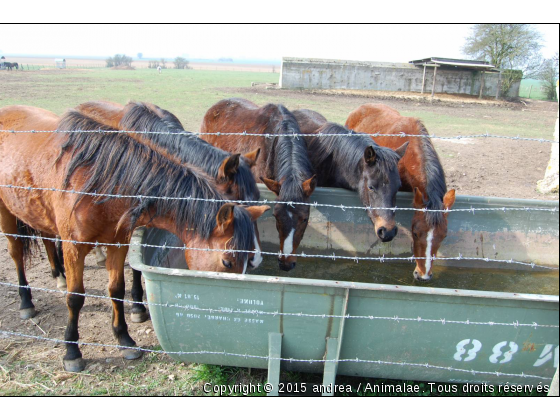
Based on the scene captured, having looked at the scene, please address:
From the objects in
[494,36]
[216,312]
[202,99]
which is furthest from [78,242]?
[494,36]

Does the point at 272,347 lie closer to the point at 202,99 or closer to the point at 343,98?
the point at 202,99

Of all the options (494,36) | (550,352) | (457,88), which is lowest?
(550,352)

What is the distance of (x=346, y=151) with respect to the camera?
14.2ft

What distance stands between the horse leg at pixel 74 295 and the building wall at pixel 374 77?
23398 mm

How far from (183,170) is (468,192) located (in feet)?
19.0

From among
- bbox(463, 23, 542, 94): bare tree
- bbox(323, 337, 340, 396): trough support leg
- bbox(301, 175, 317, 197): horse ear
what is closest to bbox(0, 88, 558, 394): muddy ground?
bbox(323, 337, 340, 396): trough support leg

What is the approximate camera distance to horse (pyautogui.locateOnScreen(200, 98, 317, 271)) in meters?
3.72

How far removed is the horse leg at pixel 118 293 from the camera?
10.7 feet

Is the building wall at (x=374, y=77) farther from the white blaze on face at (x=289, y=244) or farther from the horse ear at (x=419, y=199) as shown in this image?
the white blaze on face at (x=289, y=244)

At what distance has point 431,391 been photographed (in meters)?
2.94

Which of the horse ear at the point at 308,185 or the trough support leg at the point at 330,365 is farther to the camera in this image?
the horse ear at the point at 308,185

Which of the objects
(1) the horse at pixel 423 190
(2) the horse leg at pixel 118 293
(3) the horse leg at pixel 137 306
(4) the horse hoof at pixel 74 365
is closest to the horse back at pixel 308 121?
(1) the horse at pixel 423 190

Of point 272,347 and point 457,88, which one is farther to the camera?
point 457,88

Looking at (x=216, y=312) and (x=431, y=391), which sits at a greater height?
(x=216, y=312)
